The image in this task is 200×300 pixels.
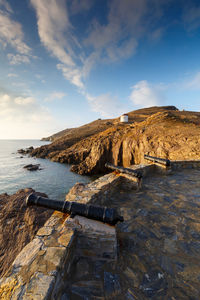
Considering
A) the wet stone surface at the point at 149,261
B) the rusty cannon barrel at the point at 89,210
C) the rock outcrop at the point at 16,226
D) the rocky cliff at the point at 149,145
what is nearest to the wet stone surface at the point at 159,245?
the wet stone surface at the point at 149,261

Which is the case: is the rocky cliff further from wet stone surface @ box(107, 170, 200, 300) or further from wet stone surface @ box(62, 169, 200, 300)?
wet stone surface @ box(62, 169, 200, 300)

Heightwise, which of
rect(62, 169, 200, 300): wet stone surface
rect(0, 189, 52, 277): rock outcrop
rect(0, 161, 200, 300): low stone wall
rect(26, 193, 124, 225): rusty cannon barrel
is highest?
rect(26, 193, 124, 225): rusty cannon barrel

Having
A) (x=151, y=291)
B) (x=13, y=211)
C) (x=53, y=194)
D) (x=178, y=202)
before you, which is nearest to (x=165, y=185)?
(x=178, y=202)

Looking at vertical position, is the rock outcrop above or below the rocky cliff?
below

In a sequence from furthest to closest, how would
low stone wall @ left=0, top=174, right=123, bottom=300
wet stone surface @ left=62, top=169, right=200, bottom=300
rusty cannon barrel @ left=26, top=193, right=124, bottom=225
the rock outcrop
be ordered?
the rock outcrop < rusty cannon barrel @ left=26, top=193, right=124, bottom=225 < wet stone surface @ left=62, top=169, right=200, bottom=300 < low stone wall @ left=0, top=174, right=123, bottom=300

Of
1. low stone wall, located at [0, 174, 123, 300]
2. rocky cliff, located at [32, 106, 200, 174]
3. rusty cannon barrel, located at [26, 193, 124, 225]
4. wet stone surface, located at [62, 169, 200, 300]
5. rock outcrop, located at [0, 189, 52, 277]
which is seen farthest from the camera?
rocky cliff, located at [32, 106, 200, 174]

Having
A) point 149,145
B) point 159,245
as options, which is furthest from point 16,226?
point 149,145

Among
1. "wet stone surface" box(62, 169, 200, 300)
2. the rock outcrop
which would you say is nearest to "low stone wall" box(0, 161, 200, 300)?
"wet stone surface" box(62, 169, 200, 300)

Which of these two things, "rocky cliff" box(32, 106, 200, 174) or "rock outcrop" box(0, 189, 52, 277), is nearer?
"rock outcrop" box(0, 189, 52, 277)

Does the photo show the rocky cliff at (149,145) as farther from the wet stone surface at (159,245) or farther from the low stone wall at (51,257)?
the low stone wall at (51,257)

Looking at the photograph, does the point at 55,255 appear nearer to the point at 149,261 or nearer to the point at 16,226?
the point at 149,261

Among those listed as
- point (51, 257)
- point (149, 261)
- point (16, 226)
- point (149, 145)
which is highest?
point (149, 145)

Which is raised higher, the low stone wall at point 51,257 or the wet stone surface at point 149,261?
the low stone wall at point 51,257

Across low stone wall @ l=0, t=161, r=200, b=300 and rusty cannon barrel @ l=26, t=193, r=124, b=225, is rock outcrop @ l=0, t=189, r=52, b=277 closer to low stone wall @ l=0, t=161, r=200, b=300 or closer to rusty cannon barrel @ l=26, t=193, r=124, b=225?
low stone wall @ l=0, t=161, r=200, b=300
